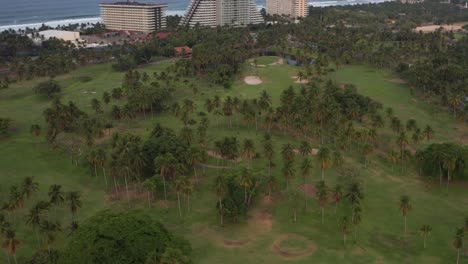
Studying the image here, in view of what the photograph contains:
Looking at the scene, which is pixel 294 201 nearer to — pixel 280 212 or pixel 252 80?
pixel 280 212

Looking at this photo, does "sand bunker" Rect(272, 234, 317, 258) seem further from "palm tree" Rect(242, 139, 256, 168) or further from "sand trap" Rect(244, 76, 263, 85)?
"sand trap" Rect(244, 76, 263, 85)

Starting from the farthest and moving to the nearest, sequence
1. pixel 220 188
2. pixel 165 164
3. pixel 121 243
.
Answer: pixel 165 164 < pixel 220 188 < pixel 121 243

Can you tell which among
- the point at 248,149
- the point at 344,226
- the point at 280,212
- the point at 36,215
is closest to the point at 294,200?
the point at 280,212

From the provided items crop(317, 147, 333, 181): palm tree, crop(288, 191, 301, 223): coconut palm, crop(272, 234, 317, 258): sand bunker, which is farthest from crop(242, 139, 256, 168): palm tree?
crop(272, 234, 317, 258): sand bunker

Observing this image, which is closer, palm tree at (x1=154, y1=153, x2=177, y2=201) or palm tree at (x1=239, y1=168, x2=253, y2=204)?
palm tree at (x1=239, y1=168, x2=253, y2=204)

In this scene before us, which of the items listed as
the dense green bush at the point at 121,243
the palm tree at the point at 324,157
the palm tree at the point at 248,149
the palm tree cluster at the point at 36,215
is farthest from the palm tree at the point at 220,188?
the palm tree cluster at the point at 36,215

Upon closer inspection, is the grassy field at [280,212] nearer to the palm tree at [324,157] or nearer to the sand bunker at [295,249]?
the sand bunker at [295,249]
